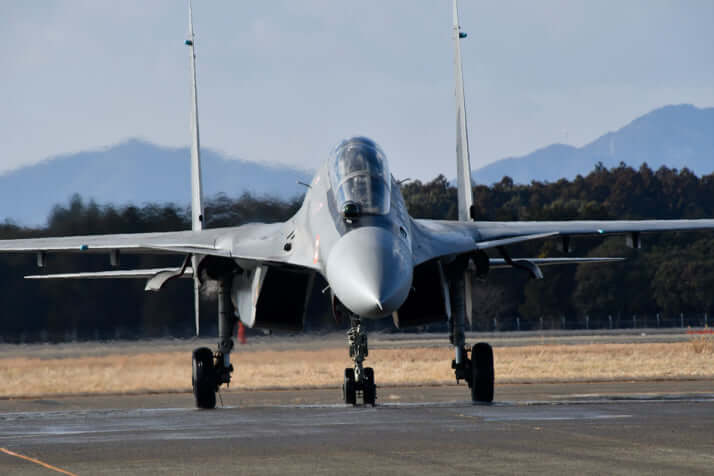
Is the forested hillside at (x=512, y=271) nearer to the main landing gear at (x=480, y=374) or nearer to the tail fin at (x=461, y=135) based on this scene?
the tail fin at (x=461, y=135)

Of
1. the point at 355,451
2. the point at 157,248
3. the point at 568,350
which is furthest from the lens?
the point at 568,350

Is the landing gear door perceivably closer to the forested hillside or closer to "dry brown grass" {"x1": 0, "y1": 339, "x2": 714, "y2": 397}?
"dry brown grass" {"x1": 0, "y1": 339, "x2": 714, "y2": 397}

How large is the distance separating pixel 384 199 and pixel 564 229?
14.6 feet

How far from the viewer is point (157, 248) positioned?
59.7 ft

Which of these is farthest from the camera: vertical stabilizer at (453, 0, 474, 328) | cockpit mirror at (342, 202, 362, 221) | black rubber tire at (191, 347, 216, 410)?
vertical stabilizer at (453, 0, 474, 328)

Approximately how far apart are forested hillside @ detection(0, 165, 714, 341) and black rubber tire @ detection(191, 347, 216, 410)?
409 inches

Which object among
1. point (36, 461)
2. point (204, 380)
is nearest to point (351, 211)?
point (204, 380)

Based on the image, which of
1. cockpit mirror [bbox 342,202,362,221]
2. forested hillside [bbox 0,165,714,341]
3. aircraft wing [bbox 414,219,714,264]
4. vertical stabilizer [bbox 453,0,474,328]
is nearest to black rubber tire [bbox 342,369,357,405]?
aircraft wing [bbox 414,219,714,264]

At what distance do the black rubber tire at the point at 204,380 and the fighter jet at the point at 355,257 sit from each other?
16 millimetres

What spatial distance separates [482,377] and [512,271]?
1533 inches

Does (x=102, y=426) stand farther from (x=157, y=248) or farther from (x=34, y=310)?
(x=34, y=310)

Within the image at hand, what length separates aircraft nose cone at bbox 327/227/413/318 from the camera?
46.3 ft

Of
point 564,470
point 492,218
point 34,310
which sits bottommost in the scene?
point 564,470

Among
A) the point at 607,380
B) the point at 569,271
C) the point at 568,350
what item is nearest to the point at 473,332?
the point at 569,271
